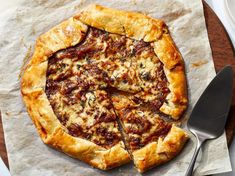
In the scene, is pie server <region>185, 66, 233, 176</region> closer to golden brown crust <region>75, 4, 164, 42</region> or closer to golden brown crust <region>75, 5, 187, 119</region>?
golden brown crust <region>75, 5, 187, 119</region>

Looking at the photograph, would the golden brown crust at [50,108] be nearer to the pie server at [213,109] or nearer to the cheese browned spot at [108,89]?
the cheese browned spot at [108,89]

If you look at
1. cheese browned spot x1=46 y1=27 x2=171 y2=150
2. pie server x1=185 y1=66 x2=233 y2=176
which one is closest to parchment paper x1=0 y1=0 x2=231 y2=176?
pie server x1=185 y1=66 x2=233 y2=176

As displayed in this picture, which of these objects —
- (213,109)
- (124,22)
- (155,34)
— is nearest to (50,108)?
(124,22)

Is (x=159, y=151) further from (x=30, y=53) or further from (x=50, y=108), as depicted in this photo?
(x=30, y=53)

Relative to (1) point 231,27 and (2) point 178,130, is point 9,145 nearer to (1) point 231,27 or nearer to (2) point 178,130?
(2) point 178,130

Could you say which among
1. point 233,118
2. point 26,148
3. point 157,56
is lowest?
point 26,148

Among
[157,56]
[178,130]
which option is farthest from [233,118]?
[157,56]

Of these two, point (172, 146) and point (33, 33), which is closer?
point (172, 146)
